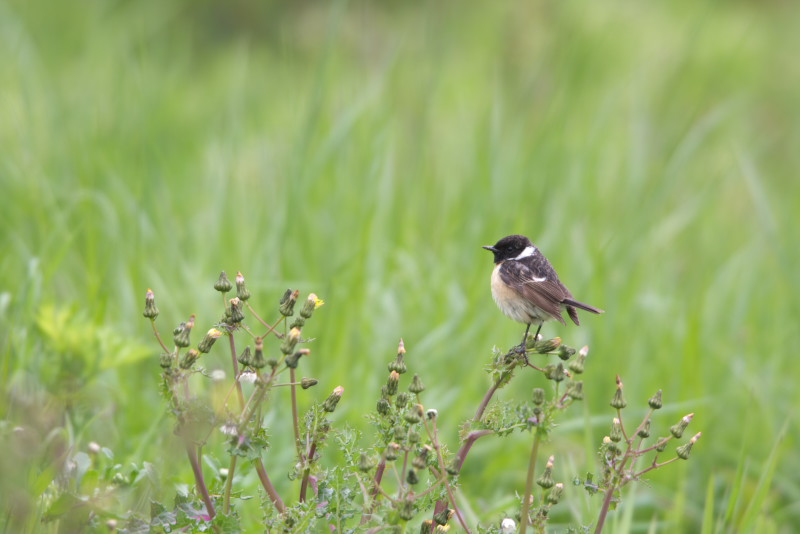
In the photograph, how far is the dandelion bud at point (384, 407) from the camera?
72.8 inches

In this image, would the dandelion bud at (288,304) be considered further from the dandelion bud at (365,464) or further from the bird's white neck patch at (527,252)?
the bird's white neck patch at (527,252)

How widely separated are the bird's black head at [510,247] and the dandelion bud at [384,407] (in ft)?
2.72

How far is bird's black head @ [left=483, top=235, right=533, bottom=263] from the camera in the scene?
8.53ft

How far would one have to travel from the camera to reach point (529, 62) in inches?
262

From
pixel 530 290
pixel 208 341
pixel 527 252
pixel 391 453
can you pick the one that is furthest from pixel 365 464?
pixel 527 252

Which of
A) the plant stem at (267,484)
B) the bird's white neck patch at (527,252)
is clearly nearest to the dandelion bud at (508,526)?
the plant stem at (267,484)

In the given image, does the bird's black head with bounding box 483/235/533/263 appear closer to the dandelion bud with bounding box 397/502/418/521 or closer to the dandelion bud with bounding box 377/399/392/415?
the dandelion bud with bounding box 377/399/392/415

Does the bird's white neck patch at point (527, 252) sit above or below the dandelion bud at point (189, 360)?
above

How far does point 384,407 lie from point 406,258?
2721 millimetres

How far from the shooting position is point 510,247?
2641 millimetres

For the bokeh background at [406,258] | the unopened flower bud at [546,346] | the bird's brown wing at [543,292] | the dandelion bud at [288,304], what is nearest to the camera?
the dandelion bud at [288,304]

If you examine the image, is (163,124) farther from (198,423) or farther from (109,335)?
(198,423)

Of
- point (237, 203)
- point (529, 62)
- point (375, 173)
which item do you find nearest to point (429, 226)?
point (375, 173)

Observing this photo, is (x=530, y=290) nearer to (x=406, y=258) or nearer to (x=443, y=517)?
(x=443, y=517)
